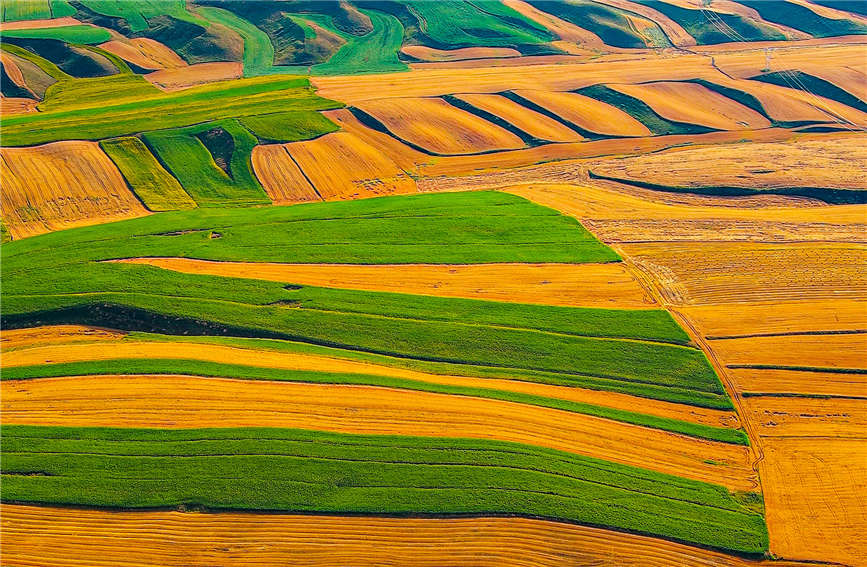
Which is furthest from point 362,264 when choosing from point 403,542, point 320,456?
point 403,542

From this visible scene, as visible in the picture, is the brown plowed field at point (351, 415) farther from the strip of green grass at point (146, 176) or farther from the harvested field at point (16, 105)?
the harvested field at point (16, 105)

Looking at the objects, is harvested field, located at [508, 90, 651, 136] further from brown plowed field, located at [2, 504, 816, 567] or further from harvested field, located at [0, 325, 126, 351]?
brown plowed field, located at [2, 504, 816, 567]

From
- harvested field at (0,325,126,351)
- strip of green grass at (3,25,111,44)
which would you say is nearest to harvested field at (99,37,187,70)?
strip of green grass at (3,25,111,44)

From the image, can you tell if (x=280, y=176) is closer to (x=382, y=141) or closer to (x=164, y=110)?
(x=382, y=141)

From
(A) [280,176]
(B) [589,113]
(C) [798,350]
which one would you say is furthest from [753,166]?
(A) [280,176]

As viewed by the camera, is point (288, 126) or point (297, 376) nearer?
point (297, 376)

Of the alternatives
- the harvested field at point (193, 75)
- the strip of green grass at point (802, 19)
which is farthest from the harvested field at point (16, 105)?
the strip of green grass at point (802, 19)
